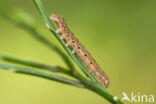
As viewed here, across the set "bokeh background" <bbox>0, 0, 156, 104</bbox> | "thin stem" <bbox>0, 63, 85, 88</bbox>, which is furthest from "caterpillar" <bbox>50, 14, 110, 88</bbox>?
"bokeh background" <bbox>0, 0, 156, 104</bbox>

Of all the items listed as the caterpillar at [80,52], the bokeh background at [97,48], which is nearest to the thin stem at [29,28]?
the caterpillar at [80,52]

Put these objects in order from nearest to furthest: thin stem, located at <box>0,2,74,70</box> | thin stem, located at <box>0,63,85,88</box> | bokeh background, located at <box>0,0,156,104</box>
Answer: thin stem, located at <box>0,63,85,88</box>
thin stem, located at <box>0,2,74,70</box>
bokeh background, located at <box>0,0,156,104</box>

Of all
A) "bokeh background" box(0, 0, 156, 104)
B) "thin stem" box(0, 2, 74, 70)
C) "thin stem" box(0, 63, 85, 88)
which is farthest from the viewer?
"bokeh background" box(0, 0, 156, 104)

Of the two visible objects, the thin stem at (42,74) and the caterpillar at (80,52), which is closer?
the thin stem at (42,74)

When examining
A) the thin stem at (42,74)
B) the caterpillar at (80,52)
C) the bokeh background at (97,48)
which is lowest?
the thin stem at (42,74)

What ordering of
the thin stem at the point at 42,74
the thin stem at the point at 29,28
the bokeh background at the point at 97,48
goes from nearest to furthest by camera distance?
the thin stem at the point at 42,74 < the thin stem at the point at 29,28 < the bokeh background at the point at 97,48

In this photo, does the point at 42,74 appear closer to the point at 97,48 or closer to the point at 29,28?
the point at 29,28

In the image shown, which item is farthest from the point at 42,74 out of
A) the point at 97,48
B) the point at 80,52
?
the point at 97,48

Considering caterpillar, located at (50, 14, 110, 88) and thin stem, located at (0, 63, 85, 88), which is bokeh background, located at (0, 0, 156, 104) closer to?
caterpillar, located at (50, 14, 110, 88)

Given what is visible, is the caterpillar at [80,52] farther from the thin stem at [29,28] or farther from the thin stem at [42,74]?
the thin stem at [42,74]
